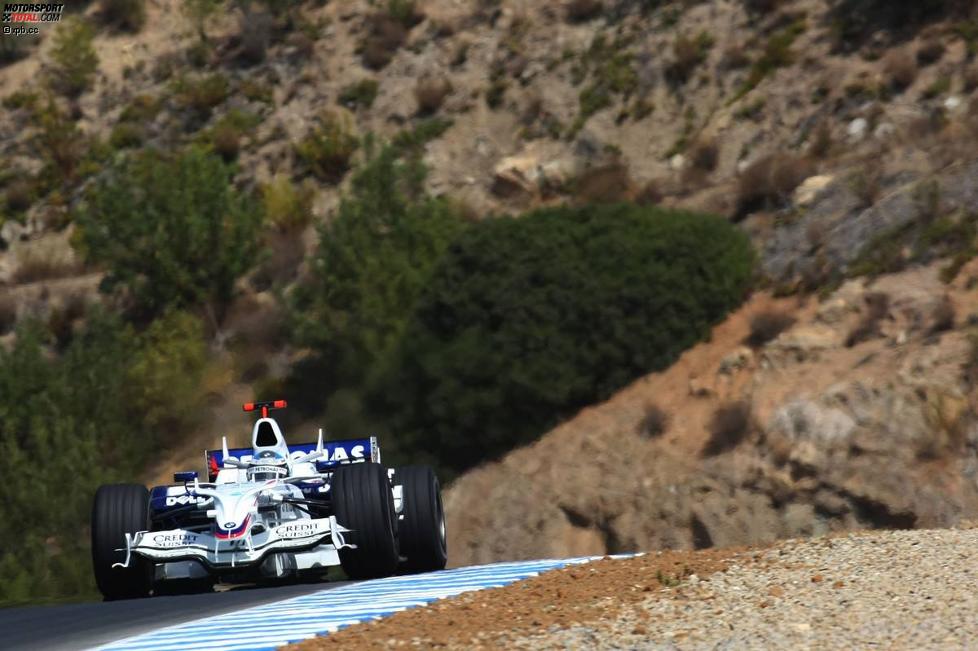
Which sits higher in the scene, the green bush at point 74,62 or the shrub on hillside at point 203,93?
the green bush at point 74,62

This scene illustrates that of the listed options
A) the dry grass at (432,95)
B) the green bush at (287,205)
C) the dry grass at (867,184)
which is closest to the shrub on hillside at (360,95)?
the dry grass at (432,95)

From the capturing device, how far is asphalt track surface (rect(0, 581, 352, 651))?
1144 centimetres

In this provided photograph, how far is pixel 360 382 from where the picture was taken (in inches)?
1391

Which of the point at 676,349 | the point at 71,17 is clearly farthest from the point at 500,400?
the point at 71,17

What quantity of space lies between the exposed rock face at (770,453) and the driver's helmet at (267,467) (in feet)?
37.1

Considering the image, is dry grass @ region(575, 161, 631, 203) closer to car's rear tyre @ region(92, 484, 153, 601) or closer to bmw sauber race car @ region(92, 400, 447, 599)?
bmw sauber race car @ region(92, 400, 447, 599)

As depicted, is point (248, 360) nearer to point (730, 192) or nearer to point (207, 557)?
point (730, 192)

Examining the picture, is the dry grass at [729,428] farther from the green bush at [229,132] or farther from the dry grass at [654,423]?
the green bush at [229,132]

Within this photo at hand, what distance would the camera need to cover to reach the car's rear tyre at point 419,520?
17.0 meters

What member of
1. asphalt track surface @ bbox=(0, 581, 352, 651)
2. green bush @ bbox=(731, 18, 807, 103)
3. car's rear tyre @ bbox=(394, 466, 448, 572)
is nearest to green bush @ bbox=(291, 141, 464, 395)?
green bush @ bbox=(731, 18, 807, 103)

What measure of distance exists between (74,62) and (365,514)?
43368 millimetres

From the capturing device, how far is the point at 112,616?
13.3 m

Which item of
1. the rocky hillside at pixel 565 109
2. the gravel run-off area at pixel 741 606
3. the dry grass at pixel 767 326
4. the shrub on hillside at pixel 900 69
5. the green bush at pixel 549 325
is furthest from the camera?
the shrub on hillside at pixel 900 69

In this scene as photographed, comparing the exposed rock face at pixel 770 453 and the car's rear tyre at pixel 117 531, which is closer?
the car's rear tyre at pixel 117 531
